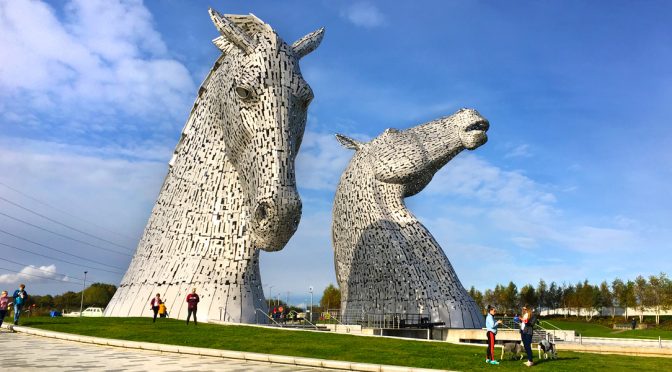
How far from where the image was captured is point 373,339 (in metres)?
11.3

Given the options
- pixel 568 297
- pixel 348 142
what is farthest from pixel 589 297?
pixel 348 142

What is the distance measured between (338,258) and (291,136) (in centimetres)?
1390

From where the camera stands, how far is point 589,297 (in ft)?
195

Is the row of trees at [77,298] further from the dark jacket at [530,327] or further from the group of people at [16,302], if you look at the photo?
the dark jacket at [530,327]

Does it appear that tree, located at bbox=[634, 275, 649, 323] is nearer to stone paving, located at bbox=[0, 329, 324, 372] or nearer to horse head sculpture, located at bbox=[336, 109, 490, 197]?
horse head sculpture, located at bbox=[336, 109, 490, 197]

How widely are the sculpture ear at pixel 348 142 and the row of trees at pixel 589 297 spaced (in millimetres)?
35679

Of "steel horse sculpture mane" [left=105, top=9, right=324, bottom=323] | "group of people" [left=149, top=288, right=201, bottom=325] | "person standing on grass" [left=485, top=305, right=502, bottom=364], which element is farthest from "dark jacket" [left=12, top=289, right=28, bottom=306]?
"person standing on grass" [left=485, top=305, right=502, bottom=364]

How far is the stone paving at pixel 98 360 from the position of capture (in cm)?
658

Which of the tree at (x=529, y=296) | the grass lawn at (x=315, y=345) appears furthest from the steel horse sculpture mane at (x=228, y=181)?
the tree at (x=529, y=296)

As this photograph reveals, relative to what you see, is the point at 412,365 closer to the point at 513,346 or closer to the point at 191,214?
the point at 513,346

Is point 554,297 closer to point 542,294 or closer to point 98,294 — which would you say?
point 542,294

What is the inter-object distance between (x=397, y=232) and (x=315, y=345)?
32.8 feet

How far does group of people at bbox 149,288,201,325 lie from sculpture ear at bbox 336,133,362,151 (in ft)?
A: 42.8

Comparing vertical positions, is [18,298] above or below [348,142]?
below
